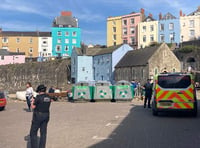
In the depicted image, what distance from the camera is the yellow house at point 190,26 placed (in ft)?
239

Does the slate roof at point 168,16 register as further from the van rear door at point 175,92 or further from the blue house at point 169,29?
the van rear door at point 175,92

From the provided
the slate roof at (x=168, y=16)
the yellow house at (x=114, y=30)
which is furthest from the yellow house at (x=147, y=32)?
the yellow house at (x=114, y=30)

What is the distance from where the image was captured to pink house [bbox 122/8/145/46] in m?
82.3

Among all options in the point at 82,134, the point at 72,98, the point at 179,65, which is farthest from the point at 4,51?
the point at 82,134

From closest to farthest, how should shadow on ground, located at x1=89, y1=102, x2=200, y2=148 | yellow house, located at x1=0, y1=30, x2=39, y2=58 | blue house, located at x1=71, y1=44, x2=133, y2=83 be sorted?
shadow on ground, located at x1=89, y1=102, x2=200, y2=148, blue house, located at x1=71, y1=44, x2=133, y2=83, yellow house, located at x1=0, y1=30, x2=39, y2=58

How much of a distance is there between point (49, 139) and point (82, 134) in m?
1.23

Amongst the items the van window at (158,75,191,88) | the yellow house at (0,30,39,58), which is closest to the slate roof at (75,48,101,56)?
the yellow house at (0,30,39,58)

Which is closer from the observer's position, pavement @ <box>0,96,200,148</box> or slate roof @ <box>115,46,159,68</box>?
pavement @ <box>0,96,200,148</box>

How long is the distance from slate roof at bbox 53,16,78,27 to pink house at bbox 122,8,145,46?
1499cm

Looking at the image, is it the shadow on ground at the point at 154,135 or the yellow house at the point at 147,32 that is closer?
the shadow on ground at the point at 154,135

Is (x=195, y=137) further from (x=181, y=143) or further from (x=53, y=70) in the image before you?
(x=53, y=70)

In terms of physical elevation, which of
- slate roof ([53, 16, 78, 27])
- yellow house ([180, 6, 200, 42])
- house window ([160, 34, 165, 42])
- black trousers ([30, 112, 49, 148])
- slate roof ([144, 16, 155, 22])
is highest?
slate roof ([53, 16, 78, 27])

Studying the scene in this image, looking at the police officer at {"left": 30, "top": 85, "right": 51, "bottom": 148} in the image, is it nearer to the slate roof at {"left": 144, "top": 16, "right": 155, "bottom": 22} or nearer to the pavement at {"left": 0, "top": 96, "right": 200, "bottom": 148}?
the pavement at {"left": 0, "top": 96, "right": 200, "bottom": 148}

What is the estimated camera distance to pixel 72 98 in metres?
27.9
